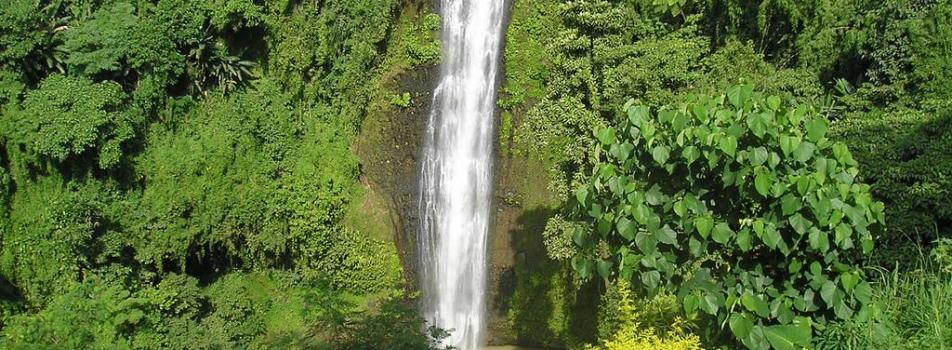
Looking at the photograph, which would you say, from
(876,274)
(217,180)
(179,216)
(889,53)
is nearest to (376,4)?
(217,180)

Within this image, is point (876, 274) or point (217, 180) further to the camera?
point (217, 180)

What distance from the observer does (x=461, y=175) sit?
13.1m

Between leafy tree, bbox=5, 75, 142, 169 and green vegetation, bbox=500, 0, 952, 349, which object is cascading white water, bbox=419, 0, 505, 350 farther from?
leafy tree, bbox=5, 75, 142, 169

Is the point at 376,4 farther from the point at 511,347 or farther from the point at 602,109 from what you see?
the point at 511,347

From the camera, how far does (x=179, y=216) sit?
12.6m

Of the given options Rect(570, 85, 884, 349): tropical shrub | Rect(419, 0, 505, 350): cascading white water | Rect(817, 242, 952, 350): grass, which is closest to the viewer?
Rect(570, 85, 884, 349): tropical shrub

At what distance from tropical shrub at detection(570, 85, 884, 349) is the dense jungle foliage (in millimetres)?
592

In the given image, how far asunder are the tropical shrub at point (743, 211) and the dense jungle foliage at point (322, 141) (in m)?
0.59

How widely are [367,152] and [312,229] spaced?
177cm

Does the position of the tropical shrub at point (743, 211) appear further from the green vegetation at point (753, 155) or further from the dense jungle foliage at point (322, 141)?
the dense jungle foliage at point (322, 141)

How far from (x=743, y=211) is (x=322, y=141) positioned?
9.64 metres

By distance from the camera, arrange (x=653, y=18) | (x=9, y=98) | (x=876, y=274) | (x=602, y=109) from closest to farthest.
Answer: (x=876, y=274) → (x=602, y=109) → (x=653, y=18) → (x=9, y=98)

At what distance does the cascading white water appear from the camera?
1281 cm

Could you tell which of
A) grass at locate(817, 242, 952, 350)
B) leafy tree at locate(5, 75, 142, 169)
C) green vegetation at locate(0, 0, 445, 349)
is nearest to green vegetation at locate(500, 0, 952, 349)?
grass at locate(817, 242, 952, 350)
